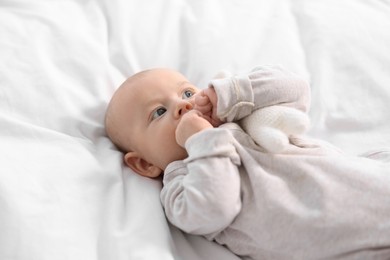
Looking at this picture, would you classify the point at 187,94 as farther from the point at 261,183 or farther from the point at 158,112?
the point at 261,183

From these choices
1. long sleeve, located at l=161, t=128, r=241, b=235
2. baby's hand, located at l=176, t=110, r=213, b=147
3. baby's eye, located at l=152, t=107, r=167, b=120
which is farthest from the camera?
baby's eye, located at l=152, t=107, r=167, b=120

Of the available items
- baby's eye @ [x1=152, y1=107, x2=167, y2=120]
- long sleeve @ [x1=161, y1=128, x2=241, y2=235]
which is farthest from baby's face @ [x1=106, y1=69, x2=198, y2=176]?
long sleeve @ [x1=161, y1=128, x2=241, y2=235]

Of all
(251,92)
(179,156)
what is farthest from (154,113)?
(251,92)

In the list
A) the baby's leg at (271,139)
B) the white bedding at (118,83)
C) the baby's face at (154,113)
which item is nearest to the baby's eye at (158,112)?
the baby's face at (154,113)

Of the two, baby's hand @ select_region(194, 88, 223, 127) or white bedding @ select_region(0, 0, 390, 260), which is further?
baby's hand @ select_region(194, 88, 223, 127)

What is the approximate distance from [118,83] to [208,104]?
31 cm

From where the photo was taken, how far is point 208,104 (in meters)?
1.18

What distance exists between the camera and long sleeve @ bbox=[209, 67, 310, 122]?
115cm

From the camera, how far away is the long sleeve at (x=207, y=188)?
3.33 ft

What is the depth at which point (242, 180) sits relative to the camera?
110 cm

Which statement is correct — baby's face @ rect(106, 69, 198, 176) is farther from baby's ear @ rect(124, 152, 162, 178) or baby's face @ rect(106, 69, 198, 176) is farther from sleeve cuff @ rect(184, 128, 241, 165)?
sleeve cuff @ rect(184, 128, 241, 165)

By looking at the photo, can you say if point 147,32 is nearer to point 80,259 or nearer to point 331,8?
point 331,8

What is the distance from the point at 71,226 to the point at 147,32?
26.2 inches

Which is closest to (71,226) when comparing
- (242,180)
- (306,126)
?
Result: (242,180)
